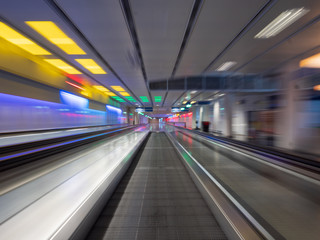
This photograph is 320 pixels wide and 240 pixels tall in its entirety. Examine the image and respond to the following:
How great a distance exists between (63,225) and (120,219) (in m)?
0.85

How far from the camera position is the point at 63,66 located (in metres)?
7.75

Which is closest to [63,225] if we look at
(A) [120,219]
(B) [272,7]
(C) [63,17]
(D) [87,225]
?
(D) [87,225]

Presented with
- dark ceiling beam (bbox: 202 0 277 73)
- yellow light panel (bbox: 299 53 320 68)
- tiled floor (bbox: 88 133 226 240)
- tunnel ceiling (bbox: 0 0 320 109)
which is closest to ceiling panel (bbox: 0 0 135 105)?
tunnel ceiling (bbox: 0 0 320 109)

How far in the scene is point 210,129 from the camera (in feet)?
63.2

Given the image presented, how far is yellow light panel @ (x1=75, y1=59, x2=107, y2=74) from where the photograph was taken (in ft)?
22.6

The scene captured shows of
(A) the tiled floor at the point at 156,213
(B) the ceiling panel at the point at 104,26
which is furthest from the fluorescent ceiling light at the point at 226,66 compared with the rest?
(A) the tiled floor at the point at 156,213

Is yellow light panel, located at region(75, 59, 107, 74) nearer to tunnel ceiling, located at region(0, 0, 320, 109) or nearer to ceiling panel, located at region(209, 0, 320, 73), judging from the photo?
tunnel ceiling, located at region(0, 0, 320, 109)

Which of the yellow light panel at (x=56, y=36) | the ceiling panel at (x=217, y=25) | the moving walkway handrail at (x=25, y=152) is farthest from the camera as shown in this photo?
the yellow light panel at (x=56, y=36)

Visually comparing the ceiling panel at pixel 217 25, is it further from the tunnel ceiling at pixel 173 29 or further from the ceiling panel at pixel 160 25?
the ceiling panel at pixel 160 25

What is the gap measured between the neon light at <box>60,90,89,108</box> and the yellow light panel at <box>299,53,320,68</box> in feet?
47.6

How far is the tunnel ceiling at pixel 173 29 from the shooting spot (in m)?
3.38

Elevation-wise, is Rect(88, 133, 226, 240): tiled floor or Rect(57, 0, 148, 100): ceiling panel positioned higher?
Rect(57, 0, 148, 100): ceiling panel

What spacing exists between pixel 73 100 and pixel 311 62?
15.5m

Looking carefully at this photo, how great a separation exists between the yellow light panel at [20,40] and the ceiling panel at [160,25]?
448 centimetres
